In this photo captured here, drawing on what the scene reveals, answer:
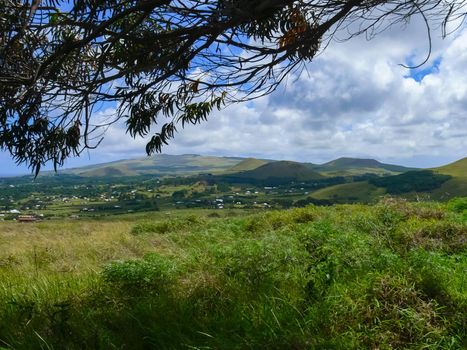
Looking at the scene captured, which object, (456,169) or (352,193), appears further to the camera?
(456,169)

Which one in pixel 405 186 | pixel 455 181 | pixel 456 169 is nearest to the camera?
pixel 455 181

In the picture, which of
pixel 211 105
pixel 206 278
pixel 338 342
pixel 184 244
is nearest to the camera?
pixel 338 342

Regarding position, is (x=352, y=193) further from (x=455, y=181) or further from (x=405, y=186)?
(x=455, y=181)

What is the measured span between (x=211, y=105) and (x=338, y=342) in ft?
11.0

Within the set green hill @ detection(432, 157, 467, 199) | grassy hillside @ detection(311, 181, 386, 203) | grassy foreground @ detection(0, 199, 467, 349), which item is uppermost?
grassy foreground @ detection(0, 199, 467, 349)

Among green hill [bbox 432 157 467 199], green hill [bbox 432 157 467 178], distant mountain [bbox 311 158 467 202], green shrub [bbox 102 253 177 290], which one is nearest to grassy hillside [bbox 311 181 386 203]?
distant mountain [bbox 311 158 467 202]

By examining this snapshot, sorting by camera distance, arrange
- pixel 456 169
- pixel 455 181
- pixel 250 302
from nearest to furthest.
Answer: pixel 250 302 → pixel 455 181 → pixel 456 169

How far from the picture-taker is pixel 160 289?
5.15m

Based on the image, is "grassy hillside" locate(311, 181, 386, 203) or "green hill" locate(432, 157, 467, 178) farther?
"green hill" locate(432, 157, 467, 178)

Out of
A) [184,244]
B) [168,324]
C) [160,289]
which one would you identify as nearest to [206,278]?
[160,289]

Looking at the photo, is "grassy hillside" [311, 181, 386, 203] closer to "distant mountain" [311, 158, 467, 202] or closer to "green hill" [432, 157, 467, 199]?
"distant mountain" [311, 158, 467, 202]

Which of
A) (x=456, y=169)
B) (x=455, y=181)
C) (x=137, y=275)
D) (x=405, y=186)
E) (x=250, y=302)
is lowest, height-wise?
(x=405, y=186)

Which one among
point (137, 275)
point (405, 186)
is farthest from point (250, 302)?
point (405, 186)

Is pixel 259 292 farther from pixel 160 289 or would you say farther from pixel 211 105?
pixel 211 105
